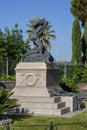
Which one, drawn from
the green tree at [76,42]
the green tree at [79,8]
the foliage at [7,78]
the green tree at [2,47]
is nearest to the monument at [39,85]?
the foliage at [7,78]

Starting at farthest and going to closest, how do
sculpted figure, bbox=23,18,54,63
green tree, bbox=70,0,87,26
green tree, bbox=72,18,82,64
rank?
green tree, bbox=70,0,87,26 → green tree, bbox=72,18,82,64 → sculpted figure, bbox=23,18,54,63

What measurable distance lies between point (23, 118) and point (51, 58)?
13.9 ft

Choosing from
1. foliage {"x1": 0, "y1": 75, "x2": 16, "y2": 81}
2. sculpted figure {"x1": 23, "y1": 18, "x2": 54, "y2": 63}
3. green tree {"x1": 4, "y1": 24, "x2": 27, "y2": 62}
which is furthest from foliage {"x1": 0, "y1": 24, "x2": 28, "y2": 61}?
sculpted figure {"x1": 23, "y1": 18, "x2": 54, "y2": 63}

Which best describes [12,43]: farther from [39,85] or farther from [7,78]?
[39,85]

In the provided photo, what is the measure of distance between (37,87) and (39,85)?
0.12 m

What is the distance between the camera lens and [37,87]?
16.7 m

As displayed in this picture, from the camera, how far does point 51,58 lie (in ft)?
57.7

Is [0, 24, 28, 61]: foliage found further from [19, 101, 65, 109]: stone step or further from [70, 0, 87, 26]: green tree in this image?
[19, 101, 65, 109]: stone step

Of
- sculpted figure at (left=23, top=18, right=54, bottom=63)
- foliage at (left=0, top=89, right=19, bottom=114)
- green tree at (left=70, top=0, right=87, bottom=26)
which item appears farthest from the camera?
green tree at (left=70, top=0, right=87, bottom=26)

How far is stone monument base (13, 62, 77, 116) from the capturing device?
15758 mm

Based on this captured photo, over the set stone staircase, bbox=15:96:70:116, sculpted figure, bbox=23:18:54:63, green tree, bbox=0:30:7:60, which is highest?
green tree, bbox=0:30:7:60

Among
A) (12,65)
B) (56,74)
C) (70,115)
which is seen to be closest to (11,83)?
(12,65)

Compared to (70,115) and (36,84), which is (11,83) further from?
(70,115)

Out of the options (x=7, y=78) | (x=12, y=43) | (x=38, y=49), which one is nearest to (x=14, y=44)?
(x=12, y=43)
